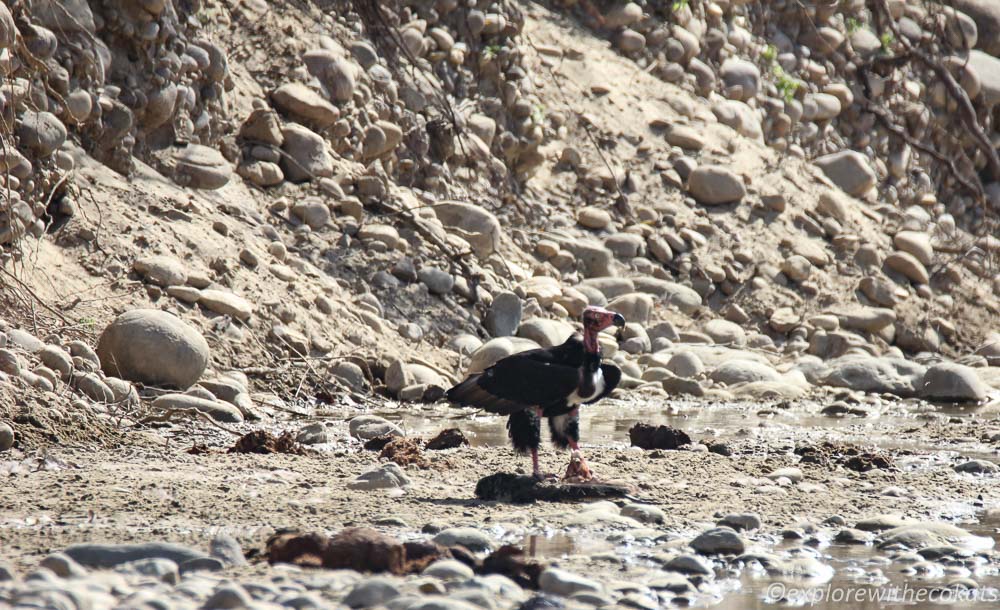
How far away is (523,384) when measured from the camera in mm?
6387

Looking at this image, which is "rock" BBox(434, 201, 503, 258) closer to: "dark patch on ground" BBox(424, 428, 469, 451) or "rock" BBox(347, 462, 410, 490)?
"dark patch on ground" BBox(424, 428, 469, 451)

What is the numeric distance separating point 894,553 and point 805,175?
1226cm

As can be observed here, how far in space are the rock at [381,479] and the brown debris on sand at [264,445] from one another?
93 centimetres

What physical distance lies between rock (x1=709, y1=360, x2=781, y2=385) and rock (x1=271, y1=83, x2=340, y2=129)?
15.0 ft

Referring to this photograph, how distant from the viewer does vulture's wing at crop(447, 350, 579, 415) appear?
6316 millimetres

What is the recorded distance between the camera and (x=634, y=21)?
17.3 metres

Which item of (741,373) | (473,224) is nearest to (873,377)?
(741,373)

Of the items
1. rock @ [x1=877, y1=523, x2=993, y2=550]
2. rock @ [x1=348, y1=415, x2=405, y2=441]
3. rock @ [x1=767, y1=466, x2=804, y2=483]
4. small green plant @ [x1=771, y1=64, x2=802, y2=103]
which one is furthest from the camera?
small green plant @ [x1=771, y1=64, x2=802, y2=103]

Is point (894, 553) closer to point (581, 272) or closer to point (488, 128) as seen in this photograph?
point (581, 272)

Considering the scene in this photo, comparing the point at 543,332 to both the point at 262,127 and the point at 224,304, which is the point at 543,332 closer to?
the point at 224,304

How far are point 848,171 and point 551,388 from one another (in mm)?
12426

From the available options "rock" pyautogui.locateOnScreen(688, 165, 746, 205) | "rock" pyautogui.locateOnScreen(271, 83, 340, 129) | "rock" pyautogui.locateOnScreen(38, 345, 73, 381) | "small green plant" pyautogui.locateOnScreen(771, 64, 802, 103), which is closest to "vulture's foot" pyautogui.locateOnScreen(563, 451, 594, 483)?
"rock" pyautogui.locateOnScreen(38, 345, 73, 381)

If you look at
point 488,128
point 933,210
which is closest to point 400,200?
point 488,128

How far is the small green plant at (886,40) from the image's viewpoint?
19.6 meters
